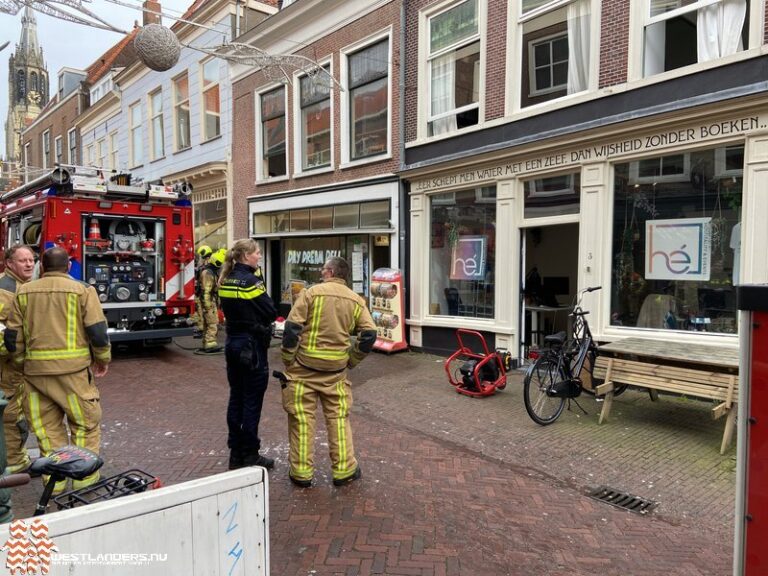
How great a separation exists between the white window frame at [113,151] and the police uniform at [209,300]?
16.0m

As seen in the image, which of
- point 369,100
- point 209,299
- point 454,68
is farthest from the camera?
point 369,100

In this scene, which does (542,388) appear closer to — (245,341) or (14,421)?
(245,341)

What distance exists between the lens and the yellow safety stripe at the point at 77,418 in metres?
3.63

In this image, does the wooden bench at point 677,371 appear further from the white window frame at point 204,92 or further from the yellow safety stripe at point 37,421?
the white window frame at point 204,92

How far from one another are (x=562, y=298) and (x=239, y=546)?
9.67m

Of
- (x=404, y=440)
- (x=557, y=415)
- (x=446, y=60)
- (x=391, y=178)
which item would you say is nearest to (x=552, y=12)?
(x=446, y=60)

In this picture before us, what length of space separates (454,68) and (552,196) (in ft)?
10.7

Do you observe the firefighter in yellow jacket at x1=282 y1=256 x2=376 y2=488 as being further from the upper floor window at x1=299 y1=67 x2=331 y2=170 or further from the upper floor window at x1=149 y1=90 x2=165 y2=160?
the upper floor window at x1=149 y1=90 x2=165 y2=160

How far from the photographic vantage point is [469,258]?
359 inches

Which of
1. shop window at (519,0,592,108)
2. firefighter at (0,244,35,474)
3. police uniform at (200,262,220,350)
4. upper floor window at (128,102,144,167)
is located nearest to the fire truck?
police uniform at (200,262,220,350)

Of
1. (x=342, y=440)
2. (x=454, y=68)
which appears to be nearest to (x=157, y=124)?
(x=454, y=68)

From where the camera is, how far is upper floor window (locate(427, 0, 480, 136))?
900 cm

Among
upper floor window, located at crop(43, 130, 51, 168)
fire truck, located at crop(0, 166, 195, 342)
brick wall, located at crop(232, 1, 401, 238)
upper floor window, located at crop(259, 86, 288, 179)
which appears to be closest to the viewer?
fire truck, located at crop(0, 166, 195, 342)

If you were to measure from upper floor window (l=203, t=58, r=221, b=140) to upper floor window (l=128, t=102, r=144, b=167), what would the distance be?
213 inches
